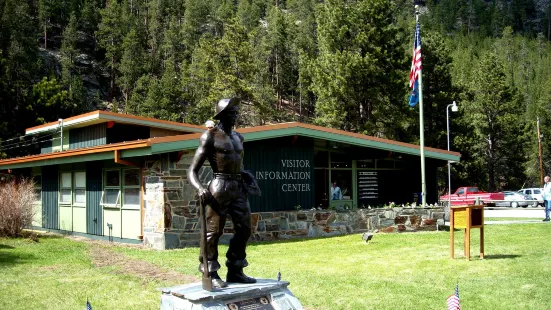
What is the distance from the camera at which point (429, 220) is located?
17156 mm

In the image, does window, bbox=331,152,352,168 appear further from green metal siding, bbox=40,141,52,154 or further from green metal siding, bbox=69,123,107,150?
green metal siding, bbox=40,141,52,154

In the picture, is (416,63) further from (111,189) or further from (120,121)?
(111,189)

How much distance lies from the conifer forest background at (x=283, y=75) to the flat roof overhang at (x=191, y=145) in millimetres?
15653

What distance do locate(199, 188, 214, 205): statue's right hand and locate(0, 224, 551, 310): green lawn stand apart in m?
2.50

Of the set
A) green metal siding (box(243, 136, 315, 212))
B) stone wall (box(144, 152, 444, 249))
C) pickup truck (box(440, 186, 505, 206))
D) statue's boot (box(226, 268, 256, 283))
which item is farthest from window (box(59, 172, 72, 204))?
pickup truck (box(440, 186, 505, 206))

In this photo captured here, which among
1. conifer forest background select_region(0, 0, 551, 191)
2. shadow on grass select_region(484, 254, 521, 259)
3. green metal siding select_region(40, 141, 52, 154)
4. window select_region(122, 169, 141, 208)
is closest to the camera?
shadow on grass select_region(484, 254, 521, 259)

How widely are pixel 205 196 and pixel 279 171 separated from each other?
1053cm

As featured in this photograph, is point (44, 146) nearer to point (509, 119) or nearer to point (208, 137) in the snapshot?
point (208, 137)

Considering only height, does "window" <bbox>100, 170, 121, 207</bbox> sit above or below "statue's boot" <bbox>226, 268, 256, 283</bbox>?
above

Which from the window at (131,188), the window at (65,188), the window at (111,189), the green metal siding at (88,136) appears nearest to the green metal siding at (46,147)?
the green metal siding at (88,136)

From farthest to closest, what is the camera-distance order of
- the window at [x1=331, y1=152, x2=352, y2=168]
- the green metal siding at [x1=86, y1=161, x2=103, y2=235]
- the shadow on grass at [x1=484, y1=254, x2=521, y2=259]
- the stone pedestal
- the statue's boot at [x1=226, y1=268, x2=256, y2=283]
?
the window at [x1=331, y1=152, x2=352, y2=168] → the green metal siding at [x1=86, y1=161, x2=103, y2=235] → the shadow on grass at [x1=484, y1=254, x2=521, y2=259] → the statue's boot at [x1=226, y1=268, x2=256, y2=283] → the stone pedestal

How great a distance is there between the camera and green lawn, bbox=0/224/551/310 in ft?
25.1

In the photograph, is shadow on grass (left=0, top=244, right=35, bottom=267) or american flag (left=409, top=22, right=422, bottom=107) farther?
american flag (left=409, top=22, right=422, bottom=107)

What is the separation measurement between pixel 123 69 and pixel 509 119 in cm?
4320
